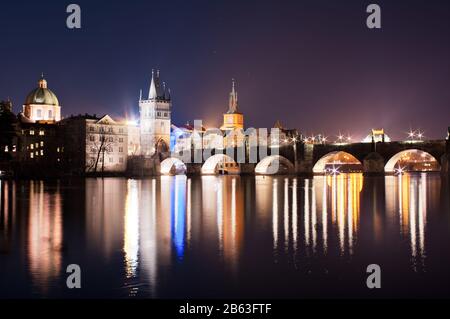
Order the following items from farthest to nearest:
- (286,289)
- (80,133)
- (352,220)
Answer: (80,133) → (352,220) → (286,289)

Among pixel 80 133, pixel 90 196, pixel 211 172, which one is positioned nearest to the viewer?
pixel 90 196

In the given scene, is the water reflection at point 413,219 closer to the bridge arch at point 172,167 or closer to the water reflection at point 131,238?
the water reflection at point 131,238

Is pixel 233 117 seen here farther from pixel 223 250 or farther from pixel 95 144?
pixel 223 250

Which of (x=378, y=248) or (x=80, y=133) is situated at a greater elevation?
(x=80, y=133)

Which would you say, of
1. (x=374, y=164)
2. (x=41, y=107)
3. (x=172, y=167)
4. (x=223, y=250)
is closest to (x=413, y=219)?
(x=223, y=250)

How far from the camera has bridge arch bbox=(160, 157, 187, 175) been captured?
121 m

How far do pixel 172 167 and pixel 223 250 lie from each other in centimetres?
10385

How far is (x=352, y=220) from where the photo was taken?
106 ft

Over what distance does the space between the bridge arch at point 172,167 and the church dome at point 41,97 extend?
81.6 ft

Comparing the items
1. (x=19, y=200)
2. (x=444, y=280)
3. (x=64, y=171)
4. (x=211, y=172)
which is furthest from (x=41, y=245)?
(x=211, y=172)
